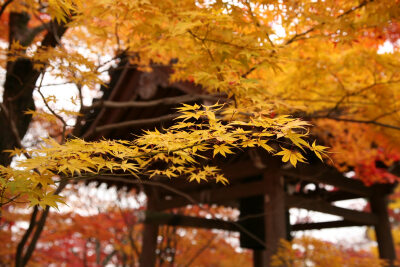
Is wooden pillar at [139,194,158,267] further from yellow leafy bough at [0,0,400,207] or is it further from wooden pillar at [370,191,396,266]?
wooden pillar at [370,191,396,266]

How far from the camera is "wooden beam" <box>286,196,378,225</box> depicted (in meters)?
5.84

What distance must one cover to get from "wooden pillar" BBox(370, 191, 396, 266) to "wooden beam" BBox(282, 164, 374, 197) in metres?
0.24

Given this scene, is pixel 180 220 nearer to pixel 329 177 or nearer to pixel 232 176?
pixel 232 176

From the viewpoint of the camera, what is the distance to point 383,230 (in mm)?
7367

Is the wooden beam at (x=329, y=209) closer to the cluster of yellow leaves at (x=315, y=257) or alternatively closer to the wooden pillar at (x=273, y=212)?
the wooden pillar at (x=273, y=212)

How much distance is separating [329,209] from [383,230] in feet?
6.60

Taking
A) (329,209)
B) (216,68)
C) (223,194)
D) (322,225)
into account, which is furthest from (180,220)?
(216,68)

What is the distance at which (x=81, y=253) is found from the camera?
12.2 metres

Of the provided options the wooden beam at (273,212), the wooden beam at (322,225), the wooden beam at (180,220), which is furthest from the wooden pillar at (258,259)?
the wooden beam at (273,212)

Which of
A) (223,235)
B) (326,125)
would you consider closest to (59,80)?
(326,125)

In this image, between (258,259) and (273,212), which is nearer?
(273,212)

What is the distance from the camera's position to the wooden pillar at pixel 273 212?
17.6 feet

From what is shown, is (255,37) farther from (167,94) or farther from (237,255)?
(237,255)

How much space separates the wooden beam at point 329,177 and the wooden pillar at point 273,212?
0.80ft
